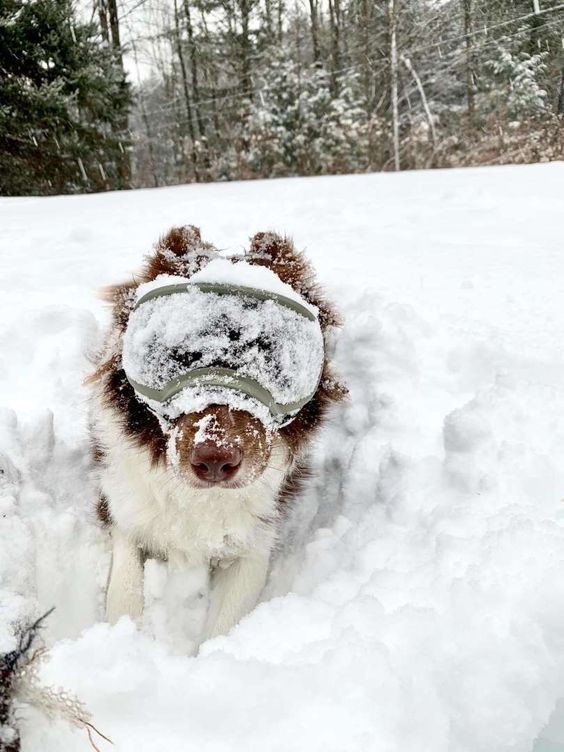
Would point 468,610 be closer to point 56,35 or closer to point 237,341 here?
point 237,341

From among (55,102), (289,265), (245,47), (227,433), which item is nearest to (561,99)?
(245,47)

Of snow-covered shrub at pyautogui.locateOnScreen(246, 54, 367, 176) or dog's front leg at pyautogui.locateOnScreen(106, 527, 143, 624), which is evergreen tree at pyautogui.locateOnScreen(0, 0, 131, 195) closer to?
snow-covered shrub at pyautogui.locateOnScreen(246, 54, 367, 176)

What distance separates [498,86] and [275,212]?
13.1 meters

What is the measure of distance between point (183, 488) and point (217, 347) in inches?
28.2

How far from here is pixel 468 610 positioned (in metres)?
1.55

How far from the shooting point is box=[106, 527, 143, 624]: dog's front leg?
7.48 ft

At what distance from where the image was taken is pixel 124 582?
7.65 ft

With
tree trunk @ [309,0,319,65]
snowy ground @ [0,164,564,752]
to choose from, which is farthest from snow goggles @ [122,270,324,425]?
tree trunk @ [309,0,319,65]

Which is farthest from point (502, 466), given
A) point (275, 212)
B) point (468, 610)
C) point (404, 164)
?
point (404, 164)

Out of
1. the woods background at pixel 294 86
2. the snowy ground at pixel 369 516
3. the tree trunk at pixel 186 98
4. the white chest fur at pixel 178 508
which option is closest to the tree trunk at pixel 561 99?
the woods background at pixel 294 86

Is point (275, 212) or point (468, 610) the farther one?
point (275, 212)

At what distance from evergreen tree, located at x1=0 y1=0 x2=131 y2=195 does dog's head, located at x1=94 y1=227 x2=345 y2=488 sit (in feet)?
35.1

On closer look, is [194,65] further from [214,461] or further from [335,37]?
→ [214,461]

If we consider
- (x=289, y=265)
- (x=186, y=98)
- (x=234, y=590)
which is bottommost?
(x=234, y=590)
